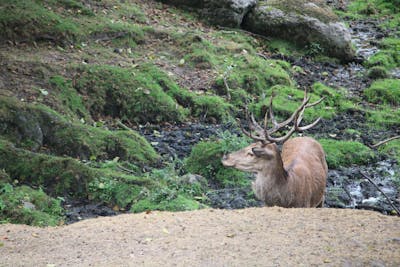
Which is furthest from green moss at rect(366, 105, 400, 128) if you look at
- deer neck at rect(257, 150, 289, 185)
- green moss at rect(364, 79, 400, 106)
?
deer neck at rect(257, 150, 289, 185)

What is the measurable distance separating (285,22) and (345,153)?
6547mm

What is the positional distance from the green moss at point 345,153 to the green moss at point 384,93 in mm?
3245

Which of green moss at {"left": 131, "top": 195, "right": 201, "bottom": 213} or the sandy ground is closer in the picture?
the sandy ground

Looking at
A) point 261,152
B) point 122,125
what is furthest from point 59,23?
point 261,152

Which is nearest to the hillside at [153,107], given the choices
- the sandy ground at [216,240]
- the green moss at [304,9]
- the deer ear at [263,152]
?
the green moss at [304,9]

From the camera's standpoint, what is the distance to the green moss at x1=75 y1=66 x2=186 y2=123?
41.2 feet

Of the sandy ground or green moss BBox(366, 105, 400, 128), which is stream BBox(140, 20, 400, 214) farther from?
the sandy ground

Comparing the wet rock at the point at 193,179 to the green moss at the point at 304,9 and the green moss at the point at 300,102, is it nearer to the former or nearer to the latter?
the green moss at the point at 300,102

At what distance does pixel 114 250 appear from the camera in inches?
260

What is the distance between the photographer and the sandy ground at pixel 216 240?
6.25 m

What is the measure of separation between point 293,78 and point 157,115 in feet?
14.9

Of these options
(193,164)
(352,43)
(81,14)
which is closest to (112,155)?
(193,164)

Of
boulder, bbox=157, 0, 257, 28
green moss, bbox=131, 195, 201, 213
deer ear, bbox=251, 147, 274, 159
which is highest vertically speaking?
deer ear, bbox=251, 147, 274, 159

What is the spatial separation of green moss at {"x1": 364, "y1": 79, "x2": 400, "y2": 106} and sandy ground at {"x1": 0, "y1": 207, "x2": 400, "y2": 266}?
8738 millimetres
